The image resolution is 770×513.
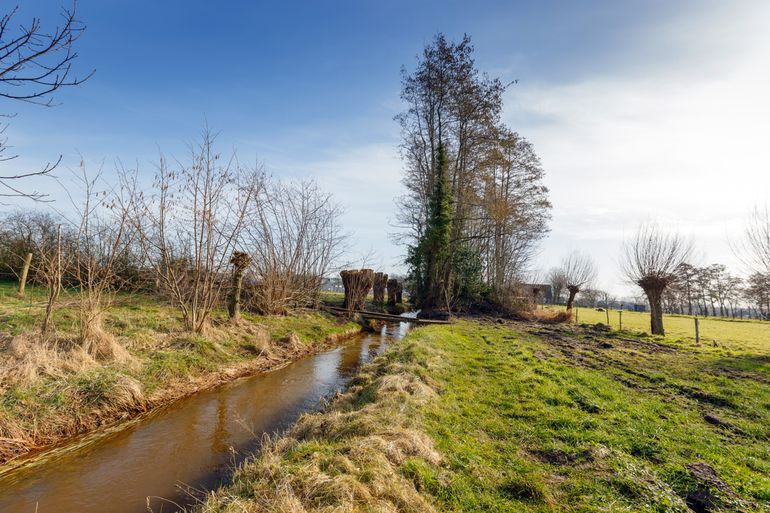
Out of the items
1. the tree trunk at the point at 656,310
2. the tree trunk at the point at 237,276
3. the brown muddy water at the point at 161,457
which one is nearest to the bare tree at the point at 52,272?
the brown muddy water at the point at 161,457

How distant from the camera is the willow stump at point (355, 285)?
20.3 metres

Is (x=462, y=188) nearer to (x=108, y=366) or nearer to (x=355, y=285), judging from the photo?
(x=355, y=285)

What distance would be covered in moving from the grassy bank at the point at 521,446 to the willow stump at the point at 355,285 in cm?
1203

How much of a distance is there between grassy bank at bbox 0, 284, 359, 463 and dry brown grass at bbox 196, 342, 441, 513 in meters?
3.42

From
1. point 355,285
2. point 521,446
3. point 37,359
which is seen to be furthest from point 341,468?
point 355,285

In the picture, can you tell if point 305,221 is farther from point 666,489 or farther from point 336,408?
point 666,489

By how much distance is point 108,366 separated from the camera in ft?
22.8

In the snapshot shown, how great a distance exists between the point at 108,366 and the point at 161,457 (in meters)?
2.90

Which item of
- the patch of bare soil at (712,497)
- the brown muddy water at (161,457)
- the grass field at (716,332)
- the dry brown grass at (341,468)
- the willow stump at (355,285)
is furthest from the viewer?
the willow stump at (355,285)

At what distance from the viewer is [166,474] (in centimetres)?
470

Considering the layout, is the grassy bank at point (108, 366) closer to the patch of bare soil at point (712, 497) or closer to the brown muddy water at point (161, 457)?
the brown muddy water at point (161, 457)

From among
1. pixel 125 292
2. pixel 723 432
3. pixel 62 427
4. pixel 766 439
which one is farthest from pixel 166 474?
pixel 125 292

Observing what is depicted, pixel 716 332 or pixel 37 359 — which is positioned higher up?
pixel 37 359

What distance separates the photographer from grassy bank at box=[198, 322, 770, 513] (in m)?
3.28
